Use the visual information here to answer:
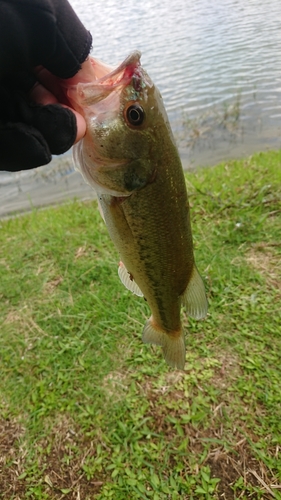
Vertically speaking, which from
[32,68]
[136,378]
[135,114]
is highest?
[32,68]

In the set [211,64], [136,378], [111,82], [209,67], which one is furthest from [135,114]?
[211,64]

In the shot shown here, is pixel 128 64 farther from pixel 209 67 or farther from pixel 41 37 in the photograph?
pixel 209 67

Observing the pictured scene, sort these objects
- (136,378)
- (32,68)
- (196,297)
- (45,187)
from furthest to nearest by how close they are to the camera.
Answer: (45,187) < (136,378) < (196,297) < (32,68)

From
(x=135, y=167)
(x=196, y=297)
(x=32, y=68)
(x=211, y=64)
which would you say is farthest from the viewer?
(x=211, y=64)

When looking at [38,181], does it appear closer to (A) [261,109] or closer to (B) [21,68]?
(A) [261,109]

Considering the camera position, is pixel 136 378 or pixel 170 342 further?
pixel 136 378

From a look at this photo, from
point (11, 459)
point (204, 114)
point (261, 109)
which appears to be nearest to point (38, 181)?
point (204, 114)

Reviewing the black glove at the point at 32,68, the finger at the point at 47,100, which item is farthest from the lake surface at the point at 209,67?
the black glove at the point at 32,68

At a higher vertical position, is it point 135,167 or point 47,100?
point 47,100
